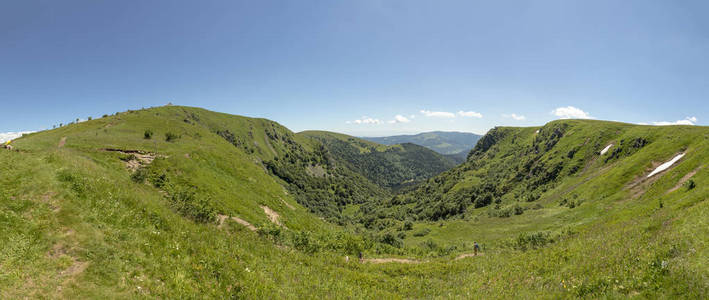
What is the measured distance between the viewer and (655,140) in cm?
6525

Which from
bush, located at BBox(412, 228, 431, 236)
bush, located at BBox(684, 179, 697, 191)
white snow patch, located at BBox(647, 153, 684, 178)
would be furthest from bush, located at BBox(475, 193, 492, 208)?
bush, located at BBox(684, 179, 697, 191)

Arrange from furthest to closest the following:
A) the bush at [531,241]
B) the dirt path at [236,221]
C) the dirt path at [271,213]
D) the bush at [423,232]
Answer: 1. the bush at [423,232]
2. the dirt path at [271,213]
3. the bush at [531,241]
4. the dirt path at [236,221]

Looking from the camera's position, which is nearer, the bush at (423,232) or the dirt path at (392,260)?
the dirt path at (392,260)

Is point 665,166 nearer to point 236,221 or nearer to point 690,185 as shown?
point 690,185

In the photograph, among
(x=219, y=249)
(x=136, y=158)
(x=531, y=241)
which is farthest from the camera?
(x=136, y=158)

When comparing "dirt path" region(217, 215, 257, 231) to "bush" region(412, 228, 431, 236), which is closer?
"dirt path" region(217, 215, 257, 231)

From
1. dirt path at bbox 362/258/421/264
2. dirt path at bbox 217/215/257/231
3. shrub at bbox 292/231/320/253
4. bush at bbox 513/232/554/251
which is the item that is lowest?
dirt path at bbox 362/258/421/264

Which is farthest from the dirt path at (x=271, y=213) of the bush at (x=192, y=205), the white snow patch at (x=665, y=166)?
the white snow patch at (x=665, y=166)

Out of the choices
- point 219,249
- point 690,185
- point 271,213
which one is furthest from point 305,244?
point 690,185

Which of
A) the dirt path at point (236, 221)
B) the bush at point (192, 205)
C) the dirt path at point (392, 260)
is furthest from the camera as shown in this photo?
the dirt path at point (392, 260)

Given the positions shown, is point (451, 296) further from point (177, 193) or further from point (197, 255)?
point (177, 193)

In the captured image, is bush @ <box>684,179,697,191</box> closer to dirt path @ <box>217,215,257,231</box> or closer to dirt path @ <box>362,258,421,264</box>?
dirt path @ <box>362,258,421,264</box>

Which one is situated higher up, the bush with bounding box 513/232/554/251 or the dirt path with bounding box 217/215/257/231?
the dirt path with bounding box 217/215/257/231

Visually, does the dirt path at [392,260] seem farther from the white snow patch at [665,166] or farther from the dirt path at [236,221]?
the white snow patch at [665,166]
